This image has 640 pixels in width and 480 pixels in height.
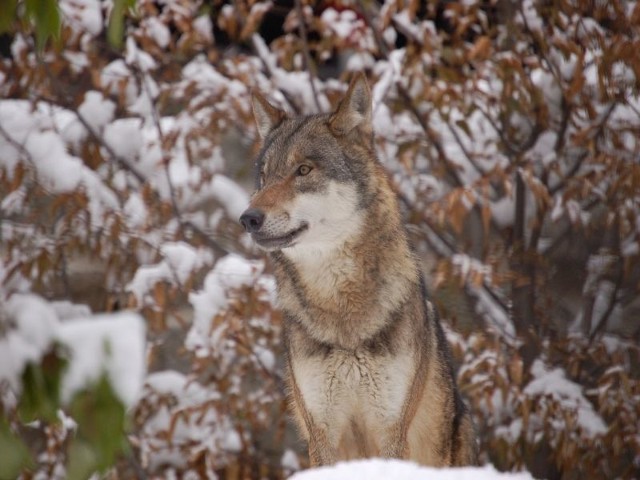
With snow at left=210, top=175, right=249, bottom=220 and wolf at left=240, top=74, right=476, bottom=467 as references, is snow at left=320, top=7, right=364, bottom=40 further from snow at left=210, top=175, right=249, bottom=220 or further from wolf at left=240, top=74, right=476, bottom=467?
wolf at left=240, top=74, right=476, bottom=467

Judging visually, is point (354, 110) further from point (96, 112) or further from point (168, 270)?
point (96, 112)

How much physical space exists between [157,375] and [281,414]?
3.16 feet

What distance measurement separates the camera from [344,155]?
365 centimetres

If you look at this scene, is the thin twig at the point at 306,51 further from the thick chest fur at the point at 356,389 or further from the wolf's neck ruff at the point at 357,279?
the thick chest fur at the point at 356,389

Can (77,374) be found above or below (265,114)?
below

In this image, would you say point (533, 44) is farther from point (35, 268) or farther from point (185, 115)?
point (35, 268)

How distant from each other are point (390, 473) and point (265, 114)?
2.48 metres

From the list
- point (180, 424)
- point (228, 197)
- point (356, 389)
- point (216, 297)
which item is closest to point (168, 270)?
point (216, 297)

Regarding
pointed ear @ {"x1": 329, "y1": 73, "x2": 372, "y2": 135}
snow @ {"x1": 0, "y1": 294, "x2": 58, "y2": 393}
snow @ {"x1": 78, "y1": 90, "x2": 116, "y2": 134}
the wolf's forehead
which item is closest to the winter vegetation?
snow @ {"x1": 78, "y1": 90, "x2": 116, "y2": 134}

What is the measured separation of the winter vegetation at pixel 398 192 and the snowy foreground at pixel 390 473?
3234mm

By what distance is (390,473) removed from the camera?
1920 millimetres

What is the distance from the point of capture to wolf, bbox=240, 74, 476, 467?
3404 mm

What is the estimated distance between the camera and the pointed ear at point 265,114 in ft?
13.2

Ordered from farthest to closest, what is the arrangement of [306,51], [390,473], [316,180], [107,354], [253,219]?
[306,51] < [316,180] < [253,219] < [390,473] < [107,354]
